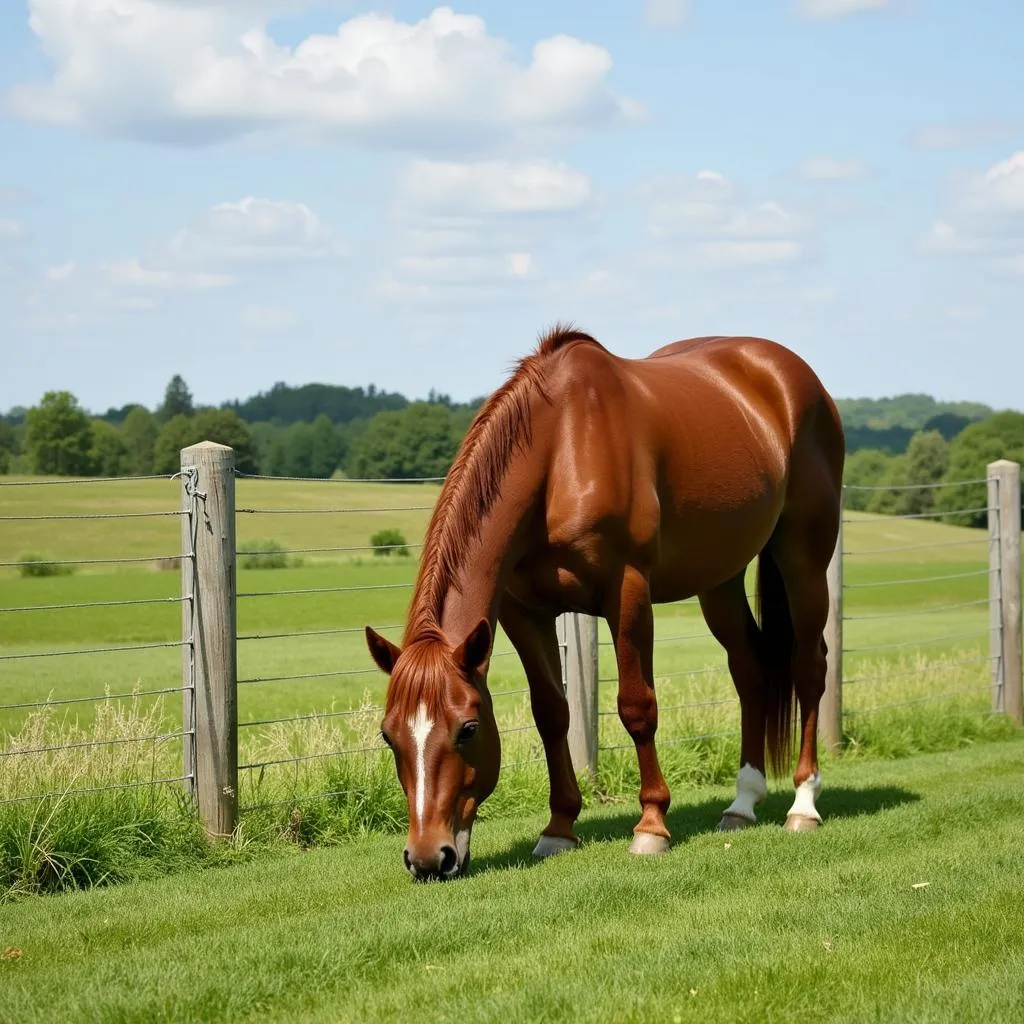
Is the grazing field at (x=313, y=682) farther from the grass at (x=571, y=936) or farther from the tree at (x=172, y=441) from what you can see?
the tree at (x=172, y=441)

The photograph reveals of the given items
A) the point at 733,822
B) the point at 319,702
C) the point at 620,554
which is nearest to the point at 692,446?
the point at 620,554

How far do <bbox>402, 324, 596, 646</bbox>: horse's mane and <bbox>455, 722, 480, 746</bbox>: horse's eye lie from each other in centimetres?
36

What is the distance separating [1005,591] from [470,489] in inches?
274

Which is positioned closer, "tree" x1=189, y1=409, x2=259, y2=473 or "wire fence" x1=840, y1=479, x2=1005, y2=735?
"wire fence" x1=840, y1=479, x2=1005, y2=735

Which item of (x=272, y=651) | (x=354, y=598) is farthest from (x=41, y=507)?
(x=272, y=651)

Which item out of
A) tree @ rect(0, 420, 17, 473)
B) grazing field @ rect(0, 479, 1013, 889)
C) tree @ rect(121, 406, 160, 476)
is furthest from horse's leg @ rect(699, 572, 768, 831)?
tree @ rect(121, 406, 160, 476)

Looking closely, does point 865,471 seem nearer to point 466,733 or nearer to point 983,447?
point 983,447

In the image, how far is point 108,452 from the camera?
293ft

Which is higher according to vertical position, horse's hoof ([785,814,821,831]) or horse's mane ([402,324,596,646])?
horse's mane ([402,324,596,646])

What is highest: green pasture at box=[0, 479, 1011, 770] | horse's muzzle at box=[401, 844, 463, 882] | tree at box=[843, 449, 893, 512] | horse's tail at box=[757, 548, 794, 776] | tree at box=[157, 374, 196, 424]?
tree at box=[157, 374, 196, 424]

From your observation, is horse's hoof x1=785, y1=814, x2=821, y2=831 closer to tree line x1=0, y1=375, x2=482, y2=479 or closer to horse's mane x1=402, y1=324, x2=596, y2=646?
horse's mane x1=402, y1=324, x2=596, y2=646

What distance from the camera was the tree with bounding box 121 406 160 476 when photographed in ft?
311

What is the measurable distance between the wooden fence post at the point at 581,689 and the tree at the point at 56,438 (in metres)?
78.8

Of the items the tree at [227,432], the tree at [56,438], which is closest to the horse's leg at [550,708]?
the tree at [227,432]
